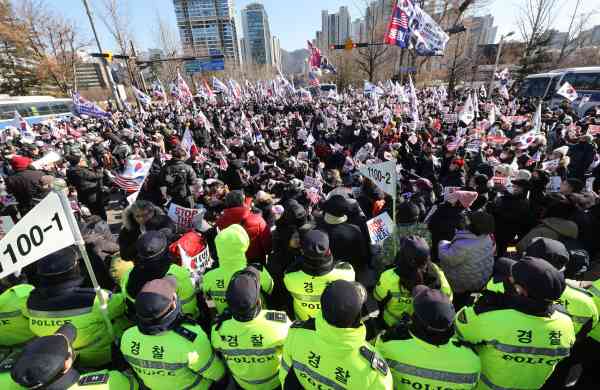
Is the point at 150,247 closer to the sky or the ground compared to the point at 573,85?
closer to the sky

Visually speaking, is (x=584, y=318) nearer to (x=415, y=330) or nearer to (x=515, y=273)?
(x=515, y=273)

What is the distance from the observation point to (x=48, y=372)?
1.56 m

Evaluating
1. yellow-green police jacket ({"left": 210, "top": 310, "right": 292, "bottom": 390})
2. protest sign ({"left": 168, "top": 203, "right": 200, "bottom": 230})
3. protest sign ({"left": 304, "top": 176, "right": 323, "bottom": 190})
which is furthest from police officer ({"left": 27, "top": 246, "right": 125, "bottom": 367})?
protest sign ({"left": 304, "top": 176, "right": 323, "bottom": 190})

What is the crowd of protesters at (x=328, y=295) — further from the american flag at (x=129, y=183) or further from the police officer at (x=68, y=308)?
the american flag at (x=129, y=183)

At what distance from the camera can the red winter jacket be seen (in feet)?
13.5

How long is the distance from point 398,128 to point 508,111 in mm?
6744

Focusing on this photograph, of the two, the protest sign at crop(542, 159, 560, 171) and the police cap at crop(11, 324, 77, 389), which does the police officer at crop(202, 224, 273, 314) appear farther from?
the protest sign at crop(542, 159, 560, 171)

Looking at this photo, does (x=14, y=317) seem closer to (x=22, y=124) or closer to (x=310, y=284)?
(x=310, y=284)

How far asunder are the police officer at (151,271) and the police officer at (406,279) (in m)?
1.89

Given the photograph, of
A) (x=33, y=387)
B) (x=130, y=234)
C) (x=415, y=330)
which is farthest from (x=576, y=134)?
(x=33, y=387)

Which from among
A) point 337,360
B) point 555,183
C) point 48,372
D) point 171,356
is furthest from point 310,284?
point 555,183

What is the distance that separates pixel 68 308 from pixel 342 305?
7.50 ft

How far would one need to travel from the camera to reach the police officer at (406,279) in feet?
8.55

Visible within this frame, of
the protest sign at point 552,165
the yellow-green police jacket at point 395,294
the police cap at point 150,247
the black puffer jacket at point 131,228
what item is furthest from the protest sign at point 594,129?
the police cap at point 150,247
